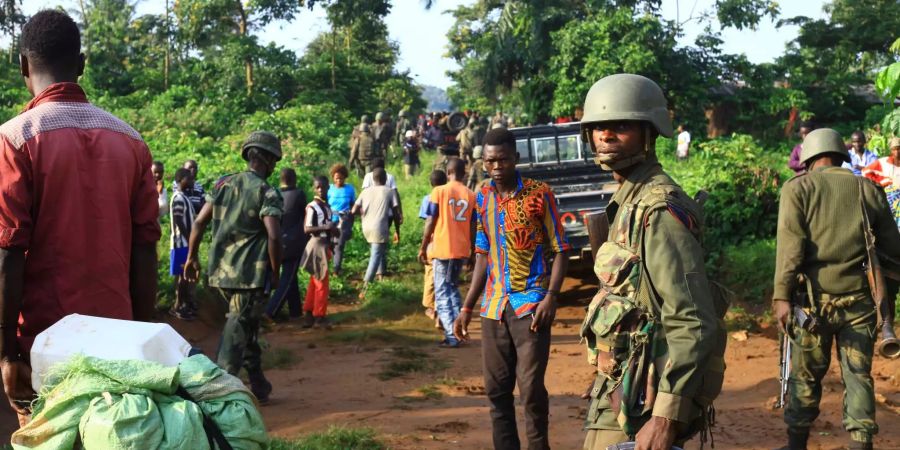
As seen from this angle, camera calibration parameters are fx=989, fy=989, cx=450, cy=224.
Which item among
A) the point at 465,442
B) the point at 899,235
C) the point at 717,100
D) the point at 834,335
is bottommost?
the point at 465,442

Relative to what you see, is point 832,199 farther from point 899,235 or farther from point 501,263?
point 501,263

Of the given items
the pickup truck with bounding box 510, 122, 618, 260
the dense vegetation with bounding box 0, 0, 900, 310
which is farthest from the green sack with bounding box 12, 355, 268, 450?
the dense vegetation with bounding box 0, 0, 900, 310

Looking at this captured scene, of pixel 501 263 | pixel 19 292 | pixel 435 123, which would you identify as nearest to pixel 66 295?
pixel 19 292

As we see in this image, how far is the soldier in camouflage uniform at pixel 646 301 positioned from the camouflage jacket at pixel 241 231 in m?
3.84

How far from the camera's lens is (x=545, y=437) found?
17.0 feet

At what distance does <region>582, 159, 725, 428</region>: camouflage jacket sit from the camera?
9.46 feet

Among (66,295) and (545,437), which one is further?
(545,437)

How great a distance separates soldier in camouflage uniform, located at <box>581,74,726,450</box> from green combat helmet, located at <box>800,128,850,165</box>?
2.75m

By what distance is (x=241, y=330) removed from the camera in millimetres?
6738

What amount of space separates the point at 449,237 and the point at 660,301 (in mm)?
6761

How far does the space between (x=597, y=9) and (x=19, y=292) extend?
25.9 m

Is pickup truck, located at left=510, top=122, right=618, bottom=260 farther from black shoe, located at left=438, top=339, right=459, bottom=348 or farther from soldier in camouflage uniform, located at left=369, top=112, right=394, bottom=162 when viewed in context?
soldier in camouflage uniform, located at left=369, top=112, right=394, bottom=162

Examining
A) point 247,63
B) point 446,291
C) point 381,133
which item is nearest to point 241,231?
point 446,291

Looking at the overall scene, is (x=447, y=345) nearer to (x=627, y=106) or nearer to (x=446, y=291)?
(x=446, y=291)
